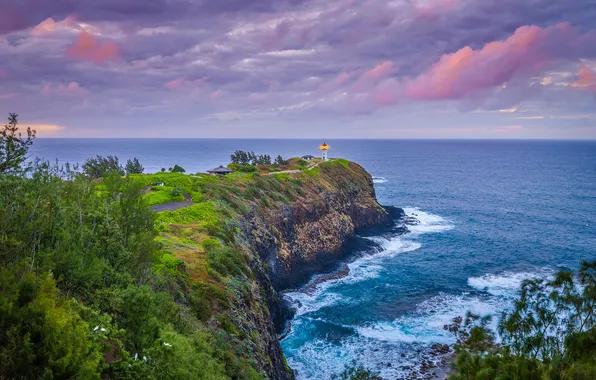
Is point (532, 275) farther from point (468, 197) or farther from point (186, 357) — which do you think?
point (468, 197)

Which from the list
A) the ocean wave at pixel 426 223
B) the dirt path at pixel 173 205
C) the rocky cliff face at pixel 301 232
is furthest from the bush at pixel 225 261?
the ocean wave at pixel 426 223

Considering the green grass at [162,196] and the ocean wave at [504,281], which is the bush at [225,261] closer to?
the green grass at [162,196]

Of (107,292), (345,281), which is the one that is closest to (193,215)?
(345,281)

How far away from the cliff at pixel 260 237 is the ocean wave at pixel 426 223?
20.9ft

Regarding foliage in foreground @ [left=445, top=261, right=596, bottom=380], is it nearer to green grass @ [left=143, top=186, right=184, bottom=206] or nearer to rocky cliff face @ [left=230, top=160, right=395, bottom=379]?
rocky cliff face @ [left=230, top=160, right=395, bottom=379]

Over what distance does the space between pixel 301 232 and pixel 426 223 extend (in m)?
37.7

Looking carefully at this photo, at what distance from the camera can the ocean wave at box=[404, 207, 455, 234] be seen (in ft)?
269

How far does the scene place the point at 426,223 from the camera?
87.4 m

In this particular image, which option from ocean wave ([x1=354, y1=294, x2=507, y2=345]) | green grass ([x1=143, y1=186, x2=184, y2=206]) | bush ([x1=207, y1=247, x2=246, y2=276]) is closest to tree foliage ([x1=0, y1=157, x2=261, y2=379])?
bush ([x1=207, y1=247, x2=246, y2=276])

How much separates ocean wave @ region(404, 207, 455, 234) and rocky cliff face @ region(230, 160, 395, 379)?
20.8 ft

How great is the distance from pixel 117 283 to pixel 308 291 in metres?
35.8

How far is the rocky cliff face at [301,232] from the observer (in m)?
33.7

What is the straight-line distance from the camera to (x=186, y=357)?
47.8ft

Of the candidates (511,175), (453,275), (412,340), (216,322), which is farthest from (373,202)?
(511,175)
